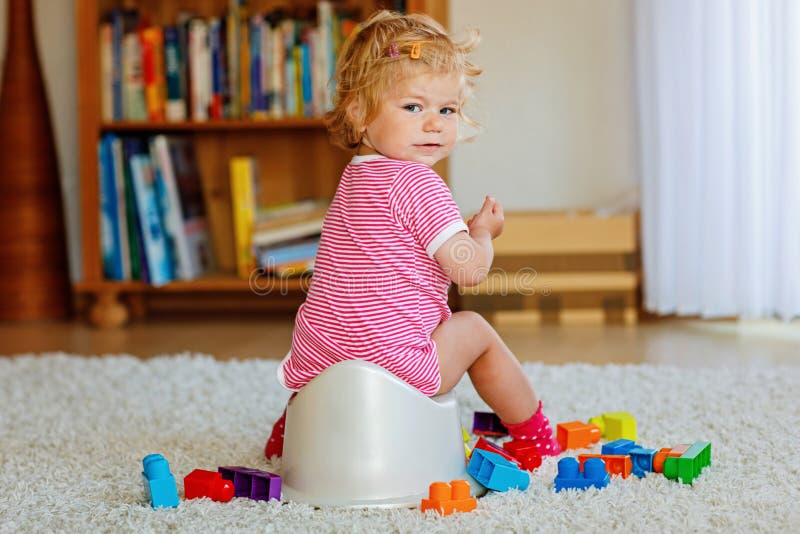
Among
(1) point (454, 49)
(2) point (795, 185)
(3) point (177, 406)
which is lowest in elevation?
(3) point (177, 406)

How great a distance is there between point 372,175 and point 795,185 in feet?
4.18

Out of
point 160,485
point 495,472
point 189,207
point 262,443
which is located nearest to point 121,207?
point 189,207

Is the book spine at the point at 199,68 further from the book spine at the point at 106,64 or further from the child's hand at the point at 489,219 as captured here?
the child's hand at the point at 489,219

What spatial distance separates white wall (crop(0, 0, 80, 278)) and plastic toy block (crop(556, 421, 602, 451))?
185 centimetres

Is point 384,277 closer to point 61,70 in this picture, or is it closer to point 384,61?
point 384,61

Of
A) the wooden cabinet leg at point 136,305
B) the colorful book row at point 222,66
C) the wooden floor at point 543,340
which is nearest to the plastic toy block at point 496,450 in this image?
the wooden floor at point 543,340

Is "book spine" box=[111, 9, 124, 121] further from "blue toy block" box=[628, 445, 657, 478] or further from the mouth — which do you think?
"blue toy block" box=[628, 445, 657, 478]

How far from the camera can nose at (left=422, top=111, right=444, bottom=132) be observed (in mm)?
1203

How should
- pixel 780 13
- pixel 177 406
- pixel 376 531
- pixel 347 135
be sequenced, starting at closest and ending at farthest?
pixel 376 531 < pixel 347 135 < pixel 177 406 < pixel 780 13

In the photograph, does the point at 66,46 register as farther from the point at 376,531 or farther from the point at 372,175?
the point at 376,531

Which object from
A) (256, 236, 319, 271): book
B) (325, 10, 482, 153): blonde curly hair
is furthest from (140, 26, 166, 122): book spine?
(325, 10, 482, 153): blonde curly hair

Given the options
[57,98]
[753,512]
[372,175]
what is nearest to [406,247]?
[372,175]

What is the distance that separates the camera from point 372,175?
1203 millimetres

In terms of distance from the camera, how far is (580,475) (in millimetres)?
1144
